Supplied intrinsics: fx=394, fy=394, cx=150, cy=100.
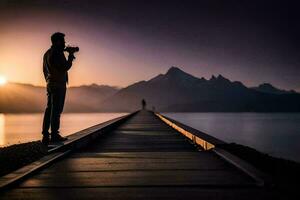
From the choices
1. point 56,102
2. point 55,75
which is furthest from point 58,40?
point 56,102

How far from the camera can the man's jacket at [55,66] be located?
301 inches

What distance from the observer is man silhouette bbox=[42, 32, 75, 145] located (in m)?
7.65

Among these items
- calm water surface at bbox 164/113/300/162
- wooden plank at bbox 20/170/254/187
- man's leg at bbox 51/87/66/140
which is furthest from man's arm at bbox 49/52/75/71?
calm water surface at bbox 164/113/300/162

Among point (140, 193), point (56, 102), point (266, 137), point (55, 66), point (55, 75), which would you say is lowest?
point (266, 137)

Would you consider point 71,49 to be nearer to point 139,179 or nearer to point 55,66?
point 55,66

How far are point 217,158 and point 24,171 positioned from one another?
10.1 feet

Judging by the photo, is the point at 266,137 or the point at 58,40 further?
the point at 266,137

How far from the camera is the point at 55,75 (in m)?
7.70

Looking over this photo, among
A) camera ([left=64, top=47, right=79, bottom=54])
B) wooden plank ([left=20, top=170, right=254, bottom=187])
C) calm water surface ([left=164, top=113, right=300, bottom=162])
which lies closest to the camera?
wooden plank ([left=20, top=170, right=254, bottom=187])

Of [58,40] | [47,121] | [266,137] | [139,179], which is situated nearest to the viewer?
[139,179]

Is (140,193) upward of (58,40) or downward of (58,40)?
downward

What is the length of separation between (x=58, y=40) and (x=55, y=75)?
2.27 feet

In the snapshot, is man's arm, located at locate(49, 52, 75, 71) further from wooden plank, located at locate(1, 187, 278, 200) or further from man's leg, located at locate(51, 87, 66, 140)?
wooden plank, located at locate(1, 187, 278, 200)

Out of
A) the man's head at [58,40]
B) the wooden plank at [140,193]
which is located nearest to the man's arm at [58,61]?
the man's head at [58,40]
